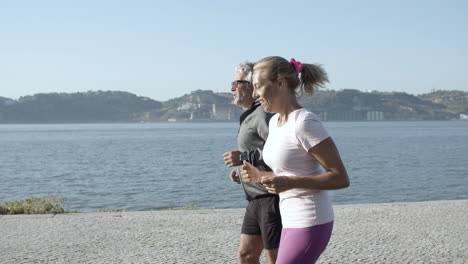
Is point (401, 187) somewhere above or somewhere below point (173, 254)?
below

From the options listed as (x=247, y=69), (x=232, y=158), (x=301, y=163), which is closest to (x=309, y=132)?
(x=301, y=163)

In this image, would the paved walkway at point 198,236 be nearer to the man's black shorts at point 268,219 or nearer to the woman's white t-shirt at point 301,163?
the man's black shorts at point 268,219

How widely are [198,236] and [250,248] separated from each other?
3.31 meters

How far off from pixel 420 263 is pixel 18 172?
3317 centimetres

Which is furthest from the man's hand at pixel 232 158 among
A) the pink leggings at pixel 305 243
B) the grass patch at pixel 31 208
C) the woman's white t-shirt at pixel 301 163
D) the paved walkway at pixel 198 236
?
the grass patch at pixel 31 208

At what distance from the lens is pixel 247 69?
388cm

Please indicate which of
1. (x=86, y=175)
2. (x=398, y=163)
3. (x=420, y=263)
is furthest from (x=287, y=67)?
(x=398, y=163)

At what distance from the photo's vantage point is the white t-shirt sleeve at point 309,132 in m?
2.72

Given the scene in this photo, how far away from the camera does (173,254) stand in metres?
6.02

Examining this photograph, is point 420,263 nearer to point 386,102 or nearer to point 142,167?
point 142,167

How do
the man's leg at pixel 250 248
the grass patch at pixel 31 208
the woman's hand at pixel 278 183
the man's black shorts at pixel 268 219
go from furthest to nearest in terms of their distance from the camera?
the grass patch at pixel 31 208
the man's leg at pixel 250 248
the man's black shorts at pixel 268 219
the woman's hand at pixel 278 183

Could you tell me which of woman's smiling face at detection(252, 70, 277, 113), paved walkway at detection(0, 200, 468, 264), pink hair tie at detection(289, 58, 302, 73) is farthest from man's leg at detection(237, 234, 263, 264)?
paved walkway at detection(0, 200, 468, 264)

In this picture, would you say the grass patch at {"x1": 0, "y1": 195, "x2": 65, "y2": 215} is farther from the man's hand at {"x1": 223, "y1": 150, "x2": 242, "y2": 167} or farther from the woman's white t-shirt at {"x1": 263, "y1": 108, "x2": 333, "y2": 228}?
the woman's white t-shirt at {"x1": 263, "y1": 108, "x2": 333, "y2": 228}

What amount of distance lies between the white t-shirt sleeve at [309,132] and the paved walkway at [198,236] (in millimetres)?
3230
